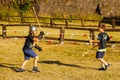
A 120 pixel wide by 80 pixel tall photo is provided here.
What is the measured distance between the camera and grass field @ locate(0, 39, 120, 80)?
1242 cm

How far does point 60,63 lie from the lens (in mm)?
15250

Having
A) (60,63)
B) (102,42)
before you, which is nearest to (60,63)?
(60,63)

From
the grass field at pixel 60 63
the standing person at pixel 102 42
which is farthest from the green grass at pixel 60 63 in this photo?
the standing person at pixel 102 42

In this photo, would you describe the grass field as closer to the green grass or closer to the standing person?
the green grass

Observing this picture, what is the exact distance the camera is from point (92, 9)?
4803cm

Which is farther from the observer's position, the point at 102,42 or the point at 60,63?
the point at 60,63

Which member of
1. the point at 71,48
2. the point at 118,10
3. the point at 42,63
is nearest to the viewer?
the point at 42,63

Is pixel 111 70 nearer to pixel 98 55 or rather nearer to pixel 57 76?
pixel 98 55

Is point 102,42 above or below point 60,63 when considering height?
above

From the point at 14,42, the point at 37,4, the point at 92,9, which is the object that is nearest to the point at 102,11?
the point at 92,9

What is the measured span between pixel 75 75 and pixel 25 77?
1688 millimetres

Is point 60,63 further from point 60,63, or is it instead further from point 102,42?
point 102,42

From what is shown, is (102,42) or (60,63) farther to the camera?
(60,63)

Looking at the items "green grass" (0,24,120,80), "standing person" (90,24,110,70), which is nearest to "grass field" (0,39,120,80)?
"green grass" (0,24,120,80)
